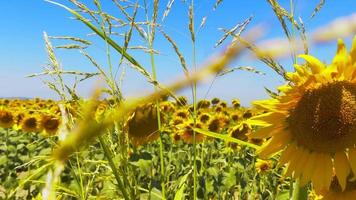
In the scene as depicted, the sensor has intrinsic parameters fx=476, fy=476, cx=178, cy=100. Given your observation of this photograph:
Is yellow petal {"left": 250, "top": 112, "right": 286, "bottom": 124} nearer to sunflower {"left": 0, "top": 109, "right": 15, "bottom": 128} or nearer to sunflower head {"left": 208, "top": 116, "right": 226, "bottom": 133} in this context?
sunflower head {"left": 208, "top": 116, "right": 226, "bottom": 133}

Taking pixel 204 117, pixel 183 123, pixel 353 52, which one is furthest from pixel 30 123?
pixel 353 52

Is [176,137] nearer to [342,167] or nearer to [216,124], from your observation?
[216,124]

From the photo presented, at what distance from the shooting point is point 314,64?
5.05 ft

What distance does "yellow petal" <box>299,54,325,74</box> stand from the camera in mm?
1513

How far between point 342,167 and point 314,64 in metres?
0.36

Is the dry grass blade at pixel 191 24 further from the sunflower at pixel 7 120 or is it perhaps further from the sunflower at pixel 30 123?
the sunflower at pixel 7 120

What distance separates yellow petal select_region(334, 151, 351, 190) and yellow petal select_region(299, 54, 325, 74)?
0.97 feet

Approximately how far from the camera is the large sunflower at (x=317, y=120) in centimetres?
154

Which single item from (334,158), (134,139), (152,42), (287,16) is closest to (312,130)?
(334,158)

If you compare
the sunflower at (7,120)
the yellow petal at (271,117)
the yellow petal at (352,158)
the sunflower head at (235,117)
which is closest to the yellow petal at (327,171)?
the yellow petal at (352,158)

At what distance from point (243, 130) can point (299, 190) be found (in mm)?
4454

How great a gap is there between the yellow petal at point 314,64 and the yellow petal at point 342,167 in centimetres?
30

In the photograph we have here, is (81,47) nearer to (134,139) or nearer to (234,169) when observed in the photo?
(134,139)

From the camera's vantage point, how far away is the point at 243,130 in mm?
5812
